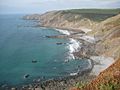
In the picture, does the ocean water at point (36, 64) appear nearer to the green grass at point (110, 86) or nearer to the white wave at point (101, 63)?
the white wave at point (101, 63)

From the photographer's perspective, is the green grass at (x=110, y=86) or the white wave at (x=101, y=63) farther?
the white wave at (x=101, y=63)

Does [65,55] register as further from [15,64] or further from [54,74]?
[54,74]

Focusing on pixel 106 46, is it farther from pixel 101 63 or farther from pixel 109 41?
pixel 101 63

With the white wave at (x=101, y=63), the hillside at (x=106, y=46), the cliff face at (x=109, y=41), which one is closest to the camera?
the hillside at (x=106, y=46)

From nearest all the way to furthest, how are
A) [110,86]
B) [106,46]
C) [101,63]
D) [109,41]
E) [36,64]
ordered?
[110,86] → [101,63] → [36,64] → [106,46] → [109,41]

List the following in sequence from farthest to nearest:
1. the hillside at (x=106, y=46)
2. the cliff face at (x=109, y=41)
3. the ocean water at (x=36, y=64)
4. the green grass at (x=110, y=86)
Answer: the cliff face at (x=109, y=41), the ocean water at (x=36, y=64), the hillside at (x=106, y=46), the green grass at (x=110, y=86)

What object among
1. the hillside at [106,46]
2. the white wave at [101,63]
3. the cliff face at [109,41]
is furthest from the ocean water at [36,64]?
the hillside at [106,46]

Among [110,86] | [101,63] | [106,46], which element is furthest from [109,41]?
[110,86]

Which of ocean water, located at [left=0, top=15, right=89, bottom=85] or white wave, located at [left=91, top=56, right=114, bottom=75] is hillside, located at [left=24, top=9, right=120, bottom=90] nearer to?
white wave, located at [left=91, top=56, right=114, bottom=75]

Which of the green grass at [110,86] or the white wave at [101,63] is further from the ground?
the green grass at [110,86]

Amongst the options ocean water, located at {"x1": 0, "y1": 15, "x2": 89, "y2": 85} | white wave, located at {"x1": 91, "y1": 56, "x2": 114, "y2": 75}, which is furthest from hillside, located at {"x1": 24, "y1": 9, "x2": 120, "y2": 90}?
ocean water, located at {"x1": 0, "y1": 15, "x2": 89, "y2": 85}

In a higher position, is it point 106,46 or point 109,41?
point 109,41
